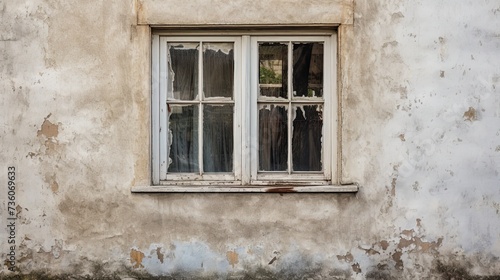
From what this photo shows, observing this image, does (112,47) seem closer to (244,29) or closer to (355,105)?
(244,29)

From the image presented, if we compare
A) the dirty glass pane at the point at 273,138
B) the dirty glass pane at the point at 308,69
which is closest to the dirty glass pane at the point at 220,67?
the dirty glass pane at the point at 273,138

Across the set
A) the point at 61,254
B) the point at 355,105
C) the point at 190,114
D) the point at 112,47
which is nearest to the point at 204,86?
the point at 190,114

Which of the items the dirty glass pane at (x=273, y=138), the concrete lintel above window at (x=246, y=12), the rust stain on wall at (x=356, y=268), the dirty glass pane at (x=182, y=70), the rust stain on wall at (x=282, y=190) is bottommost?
the rust stain on wall at (x=356, y=268)

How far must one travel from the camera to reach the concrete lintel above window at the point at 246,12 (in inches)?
275

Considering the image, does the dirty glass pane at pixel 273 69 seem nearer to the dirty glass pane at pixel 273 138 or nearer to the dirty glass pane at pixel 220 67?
the dirty glass pane at pixel 273 138

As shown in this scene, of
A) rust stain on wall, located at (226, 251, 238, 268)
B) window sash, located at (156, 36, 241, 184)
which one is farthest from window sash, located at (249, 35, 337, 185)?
A: rust stain on wall, located at (226, 251, 238, 268)

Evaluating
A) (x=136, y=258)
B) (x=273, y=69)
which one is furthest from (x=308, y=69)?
(x=136, y=258)

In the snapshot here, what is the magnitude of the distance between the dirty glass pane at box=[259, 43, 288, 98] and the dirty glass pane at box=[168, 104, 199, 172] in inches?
25.6

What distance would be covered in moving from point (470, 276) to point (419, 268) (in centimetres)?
44

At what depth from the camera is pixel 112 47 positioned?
7023mm

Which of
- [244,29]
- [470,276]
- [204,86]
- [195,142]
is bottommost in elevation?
[470,276]

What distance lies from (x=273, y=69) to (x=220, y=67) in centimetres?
47

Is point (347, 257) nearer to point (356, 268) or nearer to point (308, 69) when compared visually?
point (356, 268)

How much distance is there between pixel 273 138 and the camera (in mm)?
7191
